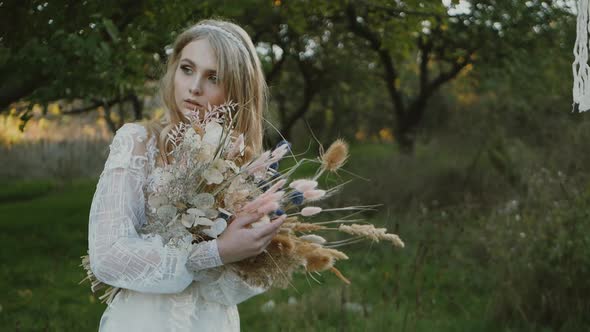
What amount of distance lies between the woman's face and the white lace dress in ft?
0.67

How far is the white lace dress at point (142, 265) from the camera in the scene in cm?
198

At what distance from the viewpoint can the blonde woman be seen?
1.98 metres

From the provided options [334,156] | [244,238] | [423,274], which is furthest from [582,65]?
[423,274]

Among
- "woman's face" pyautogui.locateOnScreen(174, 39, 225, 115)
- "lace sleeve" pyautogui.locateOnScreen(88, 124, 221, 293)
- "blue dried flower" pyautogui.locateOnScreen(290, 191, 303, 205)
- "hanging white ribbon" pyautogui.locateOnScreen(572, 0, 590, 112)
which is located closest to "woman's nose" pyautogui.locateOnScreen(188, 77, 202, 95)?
"woman's face" pyautogui.locateOnScreen(174, 39, 225, 115)

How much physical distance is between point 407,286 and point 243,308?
4.98 feet

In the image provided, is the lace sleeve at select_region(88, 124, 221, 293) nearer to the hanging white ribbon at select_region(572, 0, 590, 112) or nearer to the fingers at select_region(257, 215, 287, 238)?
the fingers at select_region(257, 215, 287, 238)

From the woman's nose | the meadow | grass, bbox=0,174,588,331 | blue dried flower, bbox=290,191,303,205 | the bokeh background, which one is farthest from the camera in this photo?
grass, bbox=0,174,588,331

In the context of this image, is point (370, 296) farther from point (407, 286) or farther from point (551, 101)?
point (551, 101)

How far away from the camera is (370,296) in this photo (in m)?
5.98

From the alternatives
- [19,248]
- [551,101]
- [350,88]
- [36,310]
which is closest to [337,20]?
[350,88]

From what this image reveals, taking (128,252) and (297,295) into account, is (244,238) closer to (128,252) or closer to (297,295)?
(128,252)

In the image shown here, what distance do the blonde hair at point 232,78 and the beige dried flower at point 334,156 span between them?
332 mm

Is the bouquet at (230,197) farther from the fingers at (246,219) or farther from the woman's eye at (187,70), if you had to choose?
the woman's eye at (187,70)

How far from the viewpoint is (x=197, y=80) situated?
2295 mm
